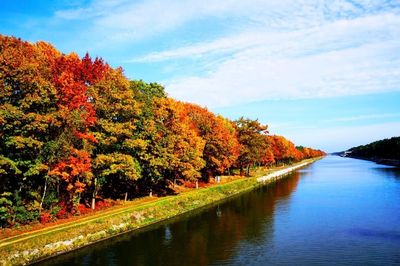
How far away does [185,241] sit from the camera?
3581 cm

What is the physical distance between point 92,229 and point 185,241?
9.35 meters

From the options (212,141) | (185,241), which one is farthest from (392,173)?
(185,241)

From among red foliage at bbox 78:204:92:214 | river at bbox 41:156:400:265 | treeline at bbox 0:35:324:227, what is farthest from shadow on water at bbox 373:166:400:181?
red foliage at bbox 78:204:92:214

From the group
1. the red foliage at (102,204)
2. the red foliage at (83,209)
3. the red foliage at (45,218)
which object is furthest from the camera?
the red foliage at (102,204)

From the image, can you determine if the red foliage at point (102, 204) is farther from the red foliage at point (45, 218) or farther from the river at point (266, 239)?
the red foliage at point (45, 218)

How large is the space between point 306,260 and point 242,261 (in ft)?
16.2

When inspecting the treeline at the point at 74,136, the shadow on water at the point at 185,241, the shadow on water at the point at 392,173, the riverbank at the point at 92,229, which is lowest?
the shadow on water at the point at 185,241

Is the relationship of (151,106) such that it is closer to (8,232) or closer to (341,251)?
(8,232)

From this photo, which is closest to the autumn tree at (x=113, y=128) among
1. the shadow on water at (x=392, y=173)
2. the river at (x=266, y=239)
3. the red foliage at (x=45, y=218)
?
the red foliage at (x=45, y=218)

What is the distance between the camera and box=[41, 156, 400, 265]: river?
95.8 feet

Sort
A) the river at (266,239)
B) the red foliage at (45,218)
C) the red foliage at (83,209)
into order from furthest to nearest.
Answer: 1. the red foliage at (83,209)
2. the red foliage at (45,218)
3. the river at (266,239)

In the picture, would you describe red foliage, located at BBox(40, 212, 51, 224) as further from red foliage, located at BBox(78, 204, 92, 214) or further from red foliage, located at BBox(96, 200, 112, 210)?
red foliage, located at BBox(96, 200, 112, 210)

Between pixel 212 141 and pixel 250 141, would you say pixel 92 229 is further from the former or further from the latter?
pixel 250 141

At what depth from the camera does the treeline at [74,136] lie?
34.0 m
